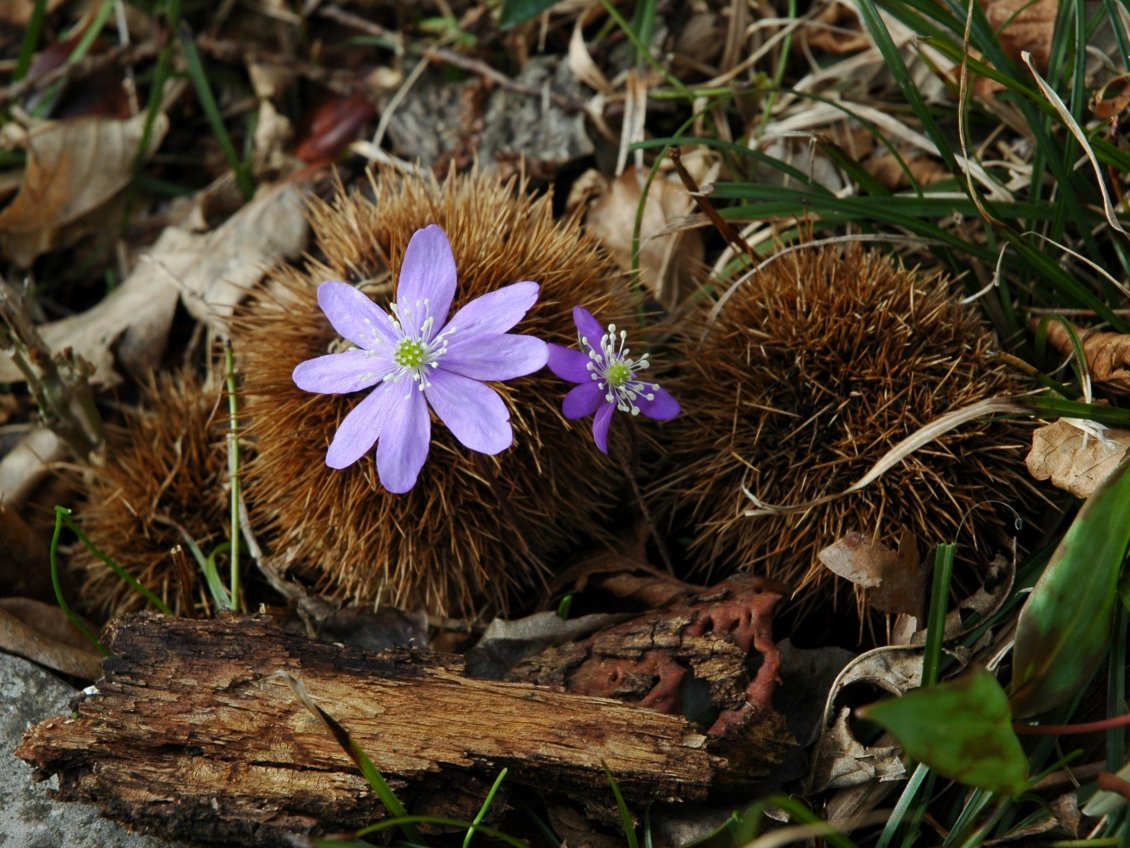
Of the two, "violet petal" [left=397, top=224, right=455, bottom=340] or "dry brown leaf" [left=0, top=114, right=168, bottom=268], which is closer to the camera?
"violet petal" [left=397, top=224, right=455, bottom=340]

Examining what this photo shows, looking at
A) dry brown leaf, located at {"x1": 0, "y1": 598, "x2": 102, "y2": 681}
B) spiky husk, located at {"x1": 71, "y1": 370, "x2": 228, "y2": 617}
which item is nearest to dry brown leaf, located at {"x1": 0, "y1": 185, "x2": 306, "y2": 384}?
spiky husk, located at {"x1": 71, "y1": 370, "x2": 228, "y2": 617}

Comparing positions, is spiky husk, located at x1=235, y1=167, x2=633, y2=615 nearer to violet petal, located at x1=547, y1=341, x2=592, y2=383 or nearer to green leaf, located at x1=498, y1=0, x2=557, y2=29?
violet petal, located at x1=547, y1=341, x2=592, y2=383

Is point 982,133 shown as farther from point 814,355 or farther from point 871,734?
point 871,734

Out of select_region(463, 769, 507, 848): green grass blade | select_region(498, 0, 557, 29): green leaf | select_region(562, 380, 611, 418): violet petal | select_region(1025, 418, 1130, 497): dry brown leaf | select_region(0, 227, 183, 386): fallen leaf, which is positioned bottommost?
select_region(463, 769, 507, 848): green grass blade

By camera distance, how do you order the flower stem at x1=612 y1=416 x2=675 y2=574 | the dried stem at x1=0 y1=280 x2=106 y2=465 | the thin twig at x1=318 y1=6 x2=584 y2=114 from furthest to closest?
the thin twig at x1=318 y1=6 x2=584 y2=114 < the dried stem at x1=0 y1=280 x2=106 y2=465 < the flower stem at x1=612 y1=416 x2=675 y2=574

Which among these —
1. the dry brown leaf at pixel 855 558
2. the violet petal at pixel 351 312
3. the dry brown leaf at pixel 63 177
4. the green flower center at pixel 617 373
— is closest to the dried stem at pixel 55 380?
the dry brown leaf at pixel 63 177

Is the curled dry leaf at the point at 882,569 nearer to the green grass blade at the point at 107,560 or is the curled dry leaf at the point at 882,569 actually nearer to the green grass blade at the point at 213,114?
the green grass blade at the point at 107,560

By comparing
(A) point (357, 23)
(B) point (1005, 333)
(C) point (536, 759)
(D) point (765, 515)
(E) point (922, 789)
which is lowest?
(E) point (922, 789)

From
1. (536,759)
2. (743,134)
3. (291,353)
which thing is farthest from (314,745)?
(743,134)
